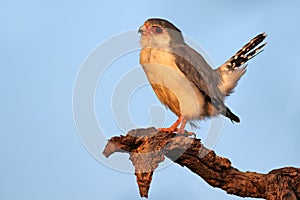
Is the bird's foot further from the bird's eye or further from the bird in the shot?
the bird's eye

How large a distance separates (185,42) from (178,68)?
66 centimetres

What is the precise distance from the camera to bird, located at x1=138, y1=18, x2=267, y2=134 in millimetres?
6410

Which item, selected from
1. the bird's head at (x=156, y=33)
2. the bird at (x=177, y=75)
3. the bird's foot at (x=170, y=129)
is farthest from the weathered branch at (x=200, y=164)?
the bird's head at (x=156, y=33)

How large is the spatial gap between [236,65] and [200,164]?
2.14m

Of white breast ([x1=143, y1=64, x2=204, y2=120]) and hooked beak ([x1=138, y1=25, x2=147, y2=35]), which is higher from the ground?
hooked beak ([x1=138, y1=25, x2=147, y2=35])

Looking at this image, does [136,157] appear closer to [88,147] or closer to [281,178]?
[88,147]

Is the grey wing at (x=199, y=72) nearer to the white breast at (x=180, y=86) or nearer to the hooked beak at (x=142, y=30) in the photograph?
the white breast at (x=180, y=86)

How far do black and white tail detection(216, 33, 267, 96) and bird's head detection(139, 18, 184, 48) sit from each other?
1.12 meters

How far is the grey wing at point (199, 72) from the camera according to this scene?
21.3 feet

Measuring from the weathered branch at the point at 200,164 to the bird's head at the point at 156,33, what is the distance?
4.39 feet

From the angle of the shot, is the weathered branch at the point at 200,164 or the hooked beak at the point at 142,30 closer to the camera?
the weathered branch at the point at 200,164

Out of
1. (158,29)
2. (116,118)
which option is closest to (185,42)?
(158,29)

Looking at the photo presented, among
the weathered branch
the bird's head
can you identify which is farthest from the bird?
the weathered branch

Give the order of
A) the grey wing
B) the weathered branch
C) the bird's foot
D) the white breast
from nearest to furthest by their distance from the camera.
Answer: the weathered branch, the bird's foot, the white breast, the grey wing
